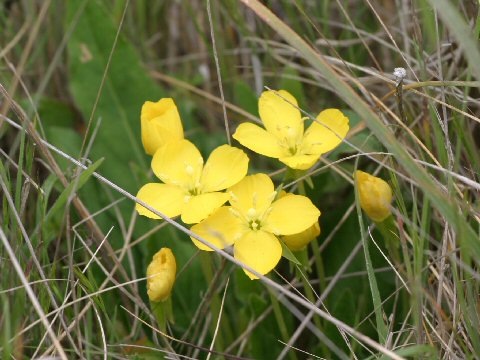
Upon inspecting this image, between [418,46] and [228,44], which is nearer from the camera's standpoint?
[418,46]

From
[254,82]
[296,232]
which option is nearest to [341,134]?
[296,232]

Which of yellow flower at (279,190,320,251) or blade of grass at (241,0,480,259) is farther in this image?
yellow flower at (279,190,320,251)

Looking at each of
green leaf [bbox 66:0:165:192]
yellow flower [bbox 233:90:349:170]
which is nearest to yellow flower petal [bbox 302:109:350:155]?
yellow flower [bbox 233:90:349:170]

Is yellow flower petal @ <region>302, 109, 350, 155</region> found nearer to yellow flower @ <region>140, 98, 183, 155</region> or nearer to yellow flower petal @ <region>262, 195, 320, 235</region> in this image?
yellow flower petal @ <region>262, 195, 320, 235</region>

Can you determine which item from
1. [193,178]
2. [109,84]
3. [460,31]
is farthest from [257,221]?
[109,84]

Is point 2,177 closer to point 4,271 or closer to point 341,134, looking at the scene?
point 4,271

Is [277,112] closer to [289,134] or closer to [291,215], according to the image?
[289,134]
